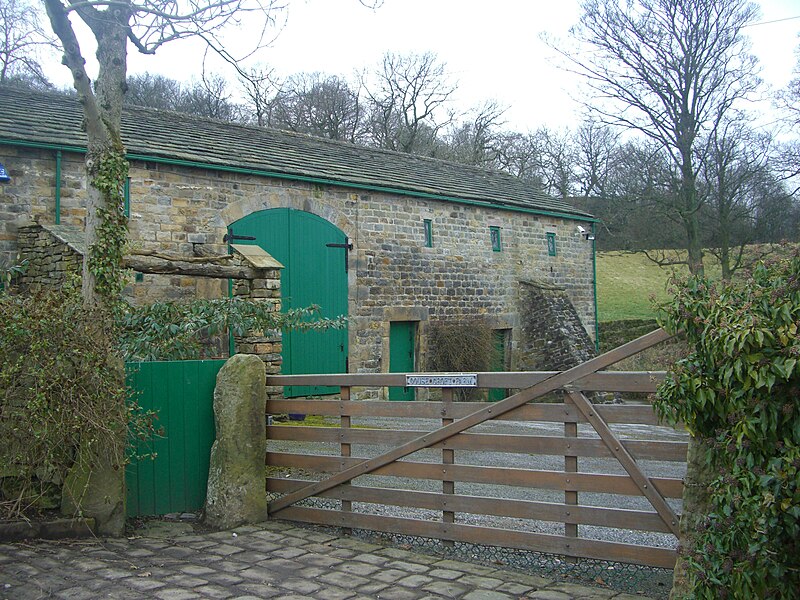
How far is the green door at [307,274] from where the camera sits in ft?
45.1

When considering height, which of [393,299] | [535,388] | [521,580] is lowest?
[521,580]

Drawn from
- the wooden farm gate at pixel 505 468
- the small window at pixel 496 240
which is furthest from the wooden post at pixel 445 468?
the small window at pixel 496 240

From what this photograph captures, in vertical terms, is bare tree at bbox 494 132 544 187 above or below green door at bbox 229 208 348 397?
above

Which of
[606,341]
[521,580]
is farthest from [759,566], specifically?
[606,341]

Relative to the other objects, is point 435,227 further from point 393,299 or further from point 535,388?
point 535,388

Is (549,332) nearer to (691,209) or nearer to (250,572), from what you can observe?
(691,209)

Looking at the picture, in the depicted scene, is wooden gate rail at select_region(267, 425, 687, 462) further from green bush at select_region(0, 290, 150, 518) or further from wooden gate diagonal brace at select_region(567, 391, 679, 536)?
green bush at select_region(0, 290, 150, 518)

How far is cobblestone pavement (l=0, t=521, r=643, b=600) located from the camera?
462 centimetres

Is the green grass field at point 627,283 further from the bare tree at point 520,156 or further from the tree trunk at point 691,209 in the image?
the bare tree at point 520,156

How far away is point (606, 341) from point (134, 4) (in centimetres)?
2012

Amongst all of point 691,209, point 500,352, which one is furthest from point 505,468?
point 691,209

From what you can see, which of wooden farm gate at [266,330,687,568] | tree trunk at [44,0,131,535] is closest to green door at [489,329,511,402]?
wooden farm gate at [266,330,687,568]

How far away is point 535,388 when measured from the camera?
5.27 meters

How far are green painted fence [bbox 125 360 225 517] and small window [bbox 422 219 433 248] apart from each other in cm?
1071
